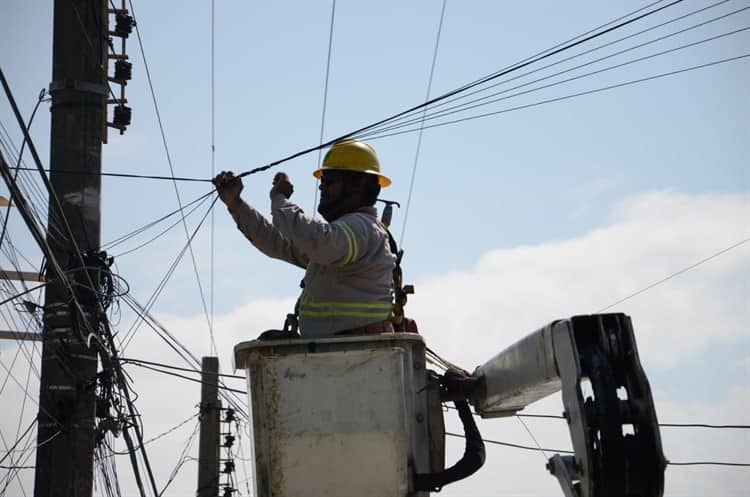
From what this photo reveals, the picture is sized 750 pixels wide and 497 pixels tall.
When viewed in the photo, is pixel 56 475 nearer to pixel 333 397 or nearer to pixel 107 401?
pixel 107 401

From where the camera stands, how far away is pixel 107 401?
966cm

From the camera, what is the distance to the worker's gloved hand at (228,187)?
5297 millimetres

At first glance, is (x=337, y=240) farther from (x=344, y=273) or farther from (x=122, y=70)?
(x=122, y=70)

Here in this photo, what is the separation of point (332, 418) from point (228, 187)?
1.36m

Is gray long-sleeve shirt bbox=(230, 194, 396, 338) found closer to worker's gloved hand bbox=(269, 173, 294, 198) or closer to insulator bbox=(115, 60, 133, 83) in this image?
worker's gloved hand bbox=(269, 173, 294, 198)

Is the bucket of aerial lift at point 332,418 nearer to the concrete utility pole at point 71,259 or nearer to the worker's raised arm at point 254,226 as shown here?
the worker's raised arm at point 254,226

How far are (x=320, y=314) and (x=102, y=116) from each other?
551 cm

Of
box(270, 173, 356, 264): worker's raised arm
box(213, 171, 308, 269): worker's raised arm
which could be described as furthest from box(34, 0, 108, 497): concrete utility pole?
box(270, 173, 356, 264): worker's raised arm

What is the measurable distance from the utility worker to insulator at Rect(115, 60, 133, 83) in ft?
20.4

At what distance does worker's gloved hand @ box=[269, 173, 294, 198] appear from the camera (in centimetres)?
512

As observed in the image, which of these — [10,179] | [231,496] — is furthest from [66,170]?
[231,496]

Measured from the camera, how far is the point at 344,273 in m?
5.13

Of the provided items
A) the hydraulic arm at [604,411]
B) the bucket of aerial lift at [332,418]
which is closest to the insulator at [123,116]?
the bucket of aerial lift at [332,418]

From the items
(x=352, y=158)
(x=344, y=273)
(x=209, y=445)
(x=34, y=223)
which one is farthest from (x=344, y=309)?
(x=209, y=445)
